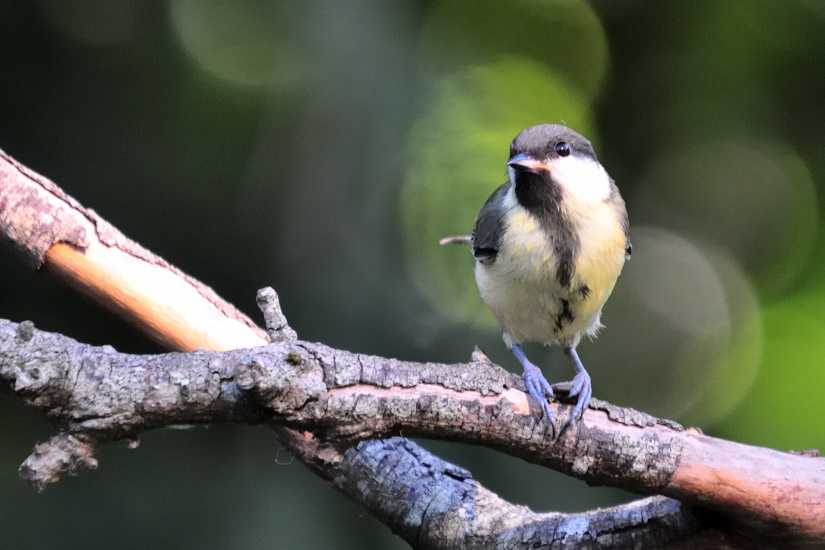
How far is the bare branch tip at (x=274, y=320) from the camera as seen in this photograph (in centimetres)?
111

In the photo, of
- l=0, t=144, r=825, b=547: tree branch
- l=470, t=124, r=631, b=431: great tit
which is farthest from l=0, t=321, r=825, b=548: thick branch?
l=470, t=124, r=631, b=431: great tit

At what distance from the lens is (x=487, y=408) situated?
3.58ft

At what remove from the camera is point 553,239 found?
1505 millimetres

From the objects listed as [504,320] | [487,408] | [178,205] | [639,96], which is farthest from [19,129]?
[639,96]

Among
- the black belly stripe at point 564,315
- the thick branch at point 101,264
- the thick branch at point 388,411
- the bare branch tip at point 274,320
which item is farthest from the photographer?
the black belly stripe at point 564,315

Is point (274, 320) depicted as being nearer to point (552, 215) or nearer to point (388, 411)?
point (388, 411)

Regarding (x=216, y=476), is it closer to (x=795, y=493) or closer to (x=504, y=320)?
(x=504, y=320)

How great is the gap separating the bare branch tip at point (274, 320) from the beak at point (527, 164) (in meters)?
0.65

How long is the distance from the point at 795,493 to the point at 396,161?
133cm

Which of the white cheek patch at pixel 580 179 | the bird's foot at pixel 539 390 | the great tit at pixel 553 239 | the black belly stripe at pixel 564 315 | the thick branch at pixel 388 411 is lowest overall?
the thick branch at pixel 388 411

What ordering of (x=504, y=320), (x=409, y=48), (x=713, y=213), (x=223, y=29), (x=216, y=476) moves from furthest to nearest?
1. (x=713, y=213)
2. (x=223, y=29)
3. (x=409, y=48)
4. (x=216, y=476)
5. (x=504, y=320)

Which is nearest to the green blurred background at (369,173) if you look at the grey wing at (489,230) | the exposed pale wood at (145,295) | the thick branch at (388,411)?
the exposed pale wood at (145,295)

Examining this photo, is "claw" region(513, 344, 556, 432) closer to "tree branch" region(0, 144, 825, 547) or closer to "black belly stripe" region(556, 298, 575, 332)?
"tree branch" region(0, 144, 825, 547)

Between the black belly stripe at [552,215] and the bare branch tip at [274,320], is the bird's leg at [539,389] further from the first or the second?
the bare branch tip at [274,320]
